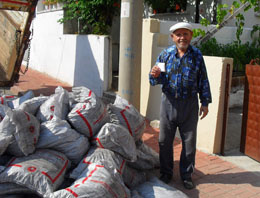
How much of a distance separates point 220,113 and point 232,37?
14.8 ft

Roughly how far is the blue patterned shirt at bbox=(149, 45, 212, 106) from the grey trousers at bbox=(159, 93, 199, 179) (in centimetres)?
10

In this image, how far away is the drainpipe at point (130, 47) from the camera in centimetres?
520

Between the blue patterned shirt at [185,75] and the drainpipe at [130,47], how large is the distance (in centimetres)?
186

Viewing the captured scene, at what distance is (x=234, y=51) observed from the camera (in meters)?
7.70

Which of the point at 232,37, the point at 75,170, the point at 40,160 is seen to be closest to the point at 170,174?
the point at 75,170

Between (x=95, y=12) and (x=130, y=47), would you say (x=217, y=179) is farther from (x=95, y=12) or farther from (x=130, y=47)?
(x=95, y=12)

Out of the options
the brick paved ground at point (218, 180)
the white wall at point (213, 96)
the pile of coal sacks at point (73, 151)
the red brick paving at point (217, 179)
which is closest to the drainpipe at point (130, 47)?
the white wall at point (213, 96)

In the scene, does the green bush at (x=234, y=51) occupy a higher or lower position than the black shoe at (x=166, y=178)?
higher

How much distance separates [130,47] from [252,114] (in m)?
2.25

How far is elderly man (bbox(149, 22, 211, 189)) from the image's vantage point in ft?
11.3

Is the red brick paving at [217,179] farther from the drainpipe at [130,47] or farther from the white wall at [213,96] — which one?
the drainpipe at [130,47]

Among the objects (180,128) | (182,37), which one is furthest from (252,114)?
(182,37)

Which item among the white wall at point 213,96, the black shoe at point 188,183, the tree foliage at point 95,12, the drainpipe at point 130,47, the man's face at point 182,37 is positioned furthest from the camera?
the tree foliage at point 95,12

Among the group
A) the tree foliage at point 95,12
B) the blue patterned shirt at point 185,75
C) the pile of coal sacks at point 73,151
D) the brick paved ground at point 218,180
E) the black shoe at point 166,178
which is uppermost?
the tree foliage at point 95,12
